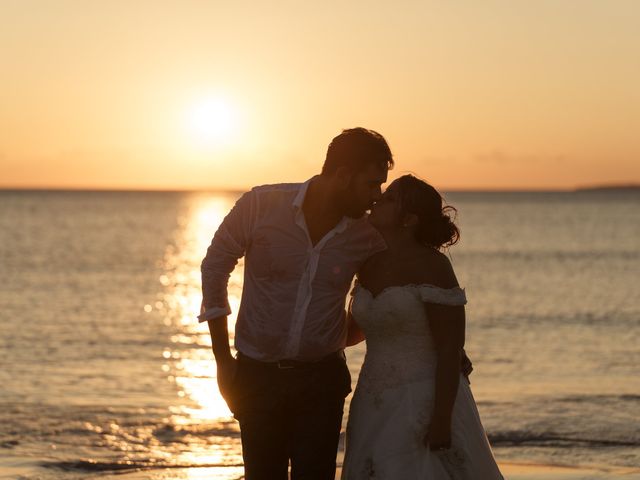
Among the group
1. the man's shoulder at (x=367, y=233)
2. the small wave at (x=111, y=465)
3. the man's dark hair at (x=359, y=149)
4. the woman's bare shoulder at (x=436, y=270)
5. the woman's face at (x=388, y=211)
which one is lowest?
the small wave at (x=111, y=465)

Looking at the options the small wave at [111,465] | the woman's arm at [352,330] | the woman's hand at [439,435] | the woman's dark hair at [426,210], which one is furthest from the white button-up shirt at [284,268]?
the small wave at [111,465]

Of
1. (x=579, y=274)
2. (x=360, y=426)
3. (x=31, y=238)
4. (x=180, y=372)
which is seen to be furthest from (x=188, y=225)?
(x=360, y=426)

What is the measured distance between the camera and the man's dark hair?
194 inches

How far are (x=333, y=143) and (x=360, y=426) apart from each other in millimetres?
1420

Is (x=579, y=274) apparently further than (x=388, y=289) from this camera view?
Yes

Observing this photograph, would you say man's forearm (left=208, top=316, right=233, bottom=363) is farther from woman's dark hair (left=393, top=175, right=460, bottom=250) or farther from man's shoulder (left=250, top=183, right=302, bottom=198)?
woman's dark hair (left=393, top=175, right=460, bottom=250)

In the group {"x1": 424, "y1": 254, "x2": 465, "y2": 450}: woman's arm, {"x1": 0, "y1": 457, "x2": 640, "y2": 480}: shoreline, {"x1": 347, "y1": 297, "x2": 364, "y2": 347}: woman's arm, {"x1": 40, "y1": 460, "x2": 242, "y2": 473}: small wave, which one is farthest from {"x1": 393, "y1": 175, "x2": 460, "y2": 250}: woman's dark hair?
{"x1": 40, "y1": 460, "x2": 242, "y2": 473}: small wave

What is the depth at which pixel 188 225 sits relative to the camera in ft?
406

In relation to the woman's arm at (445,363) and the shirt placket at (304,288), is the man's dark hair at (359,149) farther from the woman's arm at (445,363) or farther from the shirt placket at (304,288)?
the woman's arm at (445,363)

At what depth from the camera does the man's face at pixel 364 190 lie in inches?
196

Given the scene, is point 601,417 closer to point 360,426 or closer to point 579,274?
point 360,426

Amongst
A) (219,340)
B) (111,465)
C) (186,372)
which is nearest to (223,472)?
(111,465)

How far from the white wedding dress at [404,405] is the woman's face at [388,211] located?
31 centimetres

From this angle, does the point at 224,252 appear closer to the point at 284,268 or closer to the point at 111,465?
the point at 284,268
